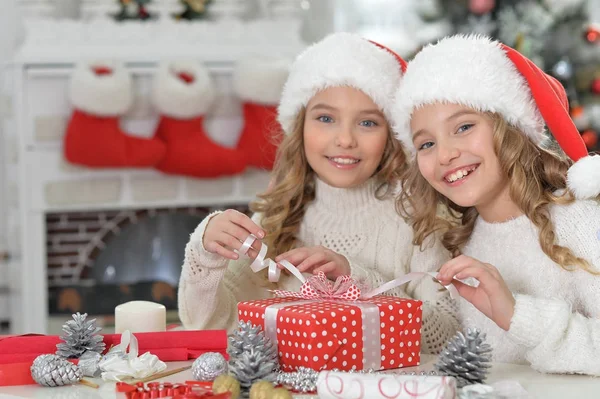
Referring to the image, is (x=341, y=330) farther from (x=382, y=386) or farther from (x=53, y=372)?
(x=53, y=372)

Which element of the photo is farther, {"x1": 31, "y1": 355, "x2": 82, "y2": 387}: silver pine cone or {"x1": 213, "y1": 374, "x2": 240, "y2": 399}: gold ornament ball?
{"x1": 31, "y1": 355, "x2": 82, "y2": 387}: silver pine cone

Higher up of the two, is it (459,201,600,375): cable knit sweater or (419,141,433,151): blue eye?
(419,141,433,151): blue eye

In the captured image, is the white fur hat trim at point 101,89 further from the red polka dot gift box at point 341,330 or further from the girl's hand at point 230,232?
the red polka dot gift box at point 341,330

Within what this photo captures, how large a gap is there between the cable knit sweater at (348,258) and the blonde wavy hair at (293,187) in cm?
2

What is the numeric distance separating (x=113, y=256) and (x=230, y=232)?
2327 mm

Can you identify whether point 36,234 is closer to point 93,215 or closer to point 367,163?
point 93,215

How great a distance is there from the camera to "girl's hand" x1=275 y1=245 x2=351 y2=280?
1.53 metres

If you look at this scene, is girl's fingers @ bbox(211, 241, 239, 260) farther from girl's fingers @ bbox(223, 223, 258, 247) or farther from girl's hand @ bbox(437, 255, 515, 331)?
girl's hand @ bbox(437, 255, 515, 331)

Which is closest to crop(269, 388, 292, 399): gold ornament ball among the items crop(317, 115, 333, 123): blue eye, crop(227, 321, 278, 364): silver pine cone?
crop(227, 321, 278, 364): silver pine cone

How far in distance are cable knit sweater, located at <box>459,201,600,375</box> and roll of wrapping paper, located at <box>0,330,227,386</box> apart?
0.47 metres

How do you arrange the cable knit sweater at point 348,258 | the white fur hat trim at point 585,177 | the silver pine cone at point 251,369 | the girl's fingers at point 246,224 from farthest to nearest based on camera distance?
the cable knit sweater at point 348,258 → the girl's fingers at point 246,224 → the white fur hat trim at point 585,177 → the silver pine cone at point 251,369

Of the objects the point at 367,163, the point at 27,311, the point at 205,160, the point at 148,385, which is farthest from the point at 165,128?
the point at 148,385

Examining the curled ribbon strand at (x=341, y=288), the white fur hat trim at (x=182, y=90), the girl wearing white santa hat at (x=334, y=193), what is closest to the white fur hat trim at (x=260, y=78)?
the white fur hat trim at (x=182, y=90)

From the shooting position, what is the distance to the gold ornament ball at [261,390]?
111 cm
